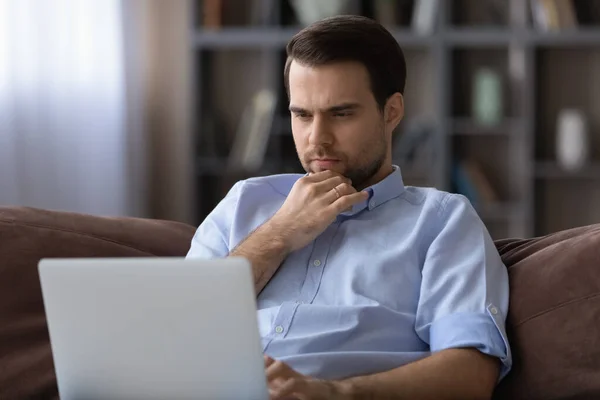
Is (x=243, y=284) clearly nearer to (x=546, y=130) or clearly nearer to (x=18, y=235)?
(x=18, y=235)

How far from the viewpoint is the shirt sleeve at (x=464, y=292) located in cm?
159

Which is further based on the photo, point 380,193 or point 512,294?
point 380,193

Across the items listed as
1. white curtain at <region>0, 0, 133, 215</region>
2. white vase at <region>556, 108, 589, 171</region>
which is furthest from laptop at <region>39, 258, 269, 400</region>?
white vase at <region>556, 108, 589, 171</region>

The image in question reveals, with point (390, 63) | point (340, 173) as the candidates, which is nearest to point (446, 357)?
point (340, 173)

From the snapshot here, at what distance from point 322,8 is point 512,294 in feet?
10.5

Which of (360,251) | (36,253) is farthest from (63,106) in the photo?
(360,251)

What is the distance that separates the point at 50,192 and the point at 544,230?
2.20 meters

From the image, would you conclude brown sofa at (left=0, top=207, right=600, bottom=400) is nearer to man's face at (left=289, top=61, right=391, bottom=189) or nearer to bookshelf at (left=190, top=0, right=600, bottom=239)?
man's face at (left=289, top=61, right=391, bottom=189)

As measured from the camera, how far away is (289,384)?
1401mm

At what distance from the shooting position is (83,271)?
1260mm

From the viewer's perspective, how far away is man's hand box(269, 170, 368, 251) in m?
1.78

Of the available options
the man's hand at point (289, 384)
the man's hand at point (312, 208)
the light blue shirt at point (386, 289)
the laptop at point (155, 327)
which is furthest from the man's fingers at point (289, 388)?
the man's hand at point (312, 208)

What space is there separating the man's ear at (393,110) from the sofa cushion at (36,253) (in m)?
0.44

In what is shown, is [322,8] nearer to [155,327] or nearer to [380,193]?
[380,193]
